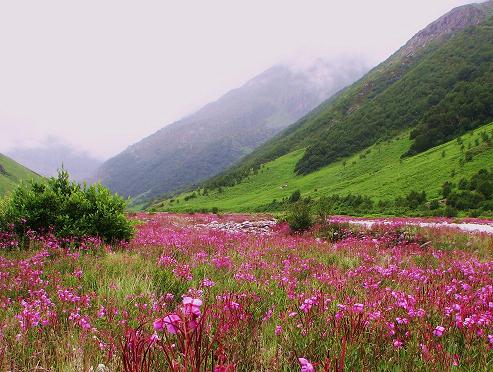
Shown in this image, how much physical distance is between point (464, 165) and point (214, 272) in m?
43.5

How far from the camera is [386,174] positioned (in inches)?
2201

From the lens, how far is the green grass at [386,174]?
42203 mm

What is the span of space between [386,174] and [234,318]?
57338 mm

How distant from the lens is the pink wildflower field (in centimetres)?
256

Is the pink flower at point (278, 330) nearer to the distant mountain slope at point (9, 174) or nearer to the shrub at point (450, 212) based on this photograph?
the shrub at point (450, 212)

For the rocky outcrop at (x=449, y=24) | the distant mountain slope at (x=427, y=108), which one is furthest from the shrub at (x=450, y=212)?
the rocky outcrop at (x=449, y=24)

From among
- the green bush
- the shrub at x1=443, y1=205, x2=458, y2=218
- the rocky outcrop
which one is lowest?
the shrub at x1=443, y1=205, x2=458, y2=218

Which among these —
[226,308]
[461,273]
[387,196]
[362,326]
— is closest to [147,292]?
[226,308]

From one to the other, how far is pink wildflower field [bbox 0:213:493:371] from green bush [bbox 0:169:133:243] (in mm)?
2397

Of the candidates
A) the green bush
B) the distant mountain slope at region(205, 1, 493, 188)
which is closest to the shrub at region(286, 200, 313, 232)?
the green bush

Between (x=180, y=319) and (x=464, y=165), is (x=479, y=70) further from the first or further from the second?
(x=180, y=319)

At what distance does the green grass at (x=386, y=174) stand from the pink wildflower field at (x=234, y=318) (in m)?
38.1

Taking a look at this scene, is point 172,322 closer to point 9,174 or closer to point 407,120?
point 407,120

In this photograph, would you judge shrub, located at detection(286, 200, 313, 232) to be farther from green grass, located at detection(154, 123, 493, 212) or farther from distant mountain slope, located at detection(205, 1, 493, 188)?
distant mountain slope, located at detection(205, 1, 493, 188)
